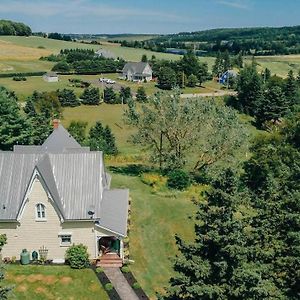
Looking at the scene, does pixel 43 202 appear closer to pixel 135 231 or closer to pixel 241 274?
pixel 135 231

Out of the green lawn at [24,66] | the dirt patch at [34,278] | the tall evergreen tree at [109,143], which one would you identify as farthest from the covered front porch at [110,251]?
the green lawn at [24,66]

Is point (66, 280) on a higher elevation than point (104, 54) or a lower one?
lower

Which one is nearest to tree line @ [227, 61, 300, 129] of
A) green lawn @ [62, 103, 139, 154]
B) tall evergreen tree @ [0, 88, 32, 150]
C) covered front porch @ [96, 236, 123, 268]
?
green lawn @ [62, 103, 139, 154]

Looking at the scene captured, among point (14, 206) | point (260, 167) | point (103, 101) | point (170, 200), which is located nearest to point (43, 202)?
point (14, 206)

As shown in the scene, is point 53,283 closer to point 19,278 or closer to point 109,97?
point 19,278

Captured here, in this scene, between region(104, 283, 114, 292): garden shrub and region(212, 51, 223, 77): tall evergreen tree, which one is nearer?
region(104, 283, 114, 292): garden shrub

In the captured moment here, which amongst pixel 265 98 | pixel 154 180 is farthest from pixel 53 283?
pixel 265 98

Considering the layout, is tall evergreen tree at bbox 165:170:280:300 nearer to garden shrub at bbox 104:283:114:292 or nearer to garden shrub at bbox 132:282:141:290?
garden shrub at bbox 132:282:141:290
